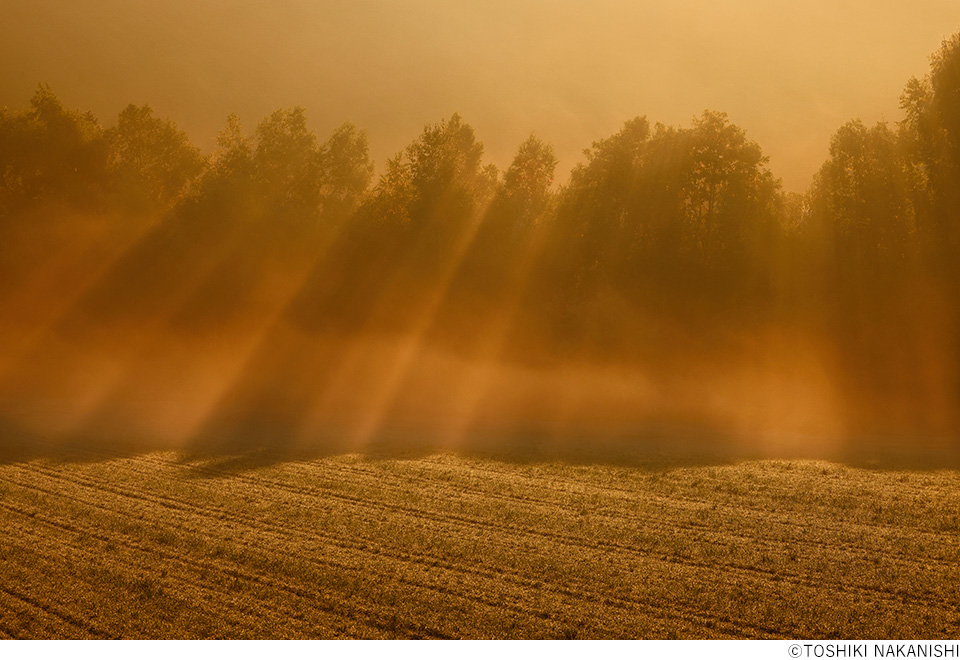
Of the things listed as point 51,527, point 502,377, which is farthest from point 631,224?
point 51,527

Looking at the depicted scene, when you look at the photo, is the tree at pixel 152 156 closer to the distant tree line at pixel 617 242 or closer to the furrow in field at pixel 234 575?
the distant tree line at pixel 617 242

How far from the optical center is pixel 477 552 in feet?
27.8

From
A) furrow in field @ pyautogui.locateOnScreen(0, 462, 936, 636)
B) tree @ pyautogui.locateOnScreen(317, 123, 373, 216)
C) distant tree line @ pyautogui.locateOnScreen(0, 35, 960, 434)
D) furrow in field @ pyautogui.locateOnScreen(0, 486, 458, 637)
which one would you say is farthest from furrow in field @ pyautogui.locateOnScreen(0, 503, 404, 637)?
tree @ pyautogui.locateOnScreen(317, 123, 373, 216)

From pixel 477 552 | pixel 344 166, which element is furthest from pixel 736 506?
pixel 344 166

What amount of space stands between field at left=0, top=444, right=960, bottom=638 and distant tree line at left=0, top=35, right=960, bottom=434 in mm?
11097

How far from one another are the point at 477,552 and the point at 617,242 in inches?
714

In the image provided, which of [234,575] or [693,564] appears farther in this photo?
[693,564]

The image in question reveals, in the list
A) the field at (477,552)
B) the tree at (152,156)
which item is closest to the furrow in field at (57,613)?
the field at (477,552)

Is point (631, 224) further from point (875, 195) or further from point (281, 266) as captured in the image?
point (281, 266)

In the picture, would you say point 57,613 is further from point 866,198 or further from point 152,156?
point 152,156

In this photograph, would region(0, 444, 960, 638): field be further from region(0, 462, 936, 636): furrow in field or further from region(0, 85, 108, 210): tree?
region(0, 85, 108, 210): tree

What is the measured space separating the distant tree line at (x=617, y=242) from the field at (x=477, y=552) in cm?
1110

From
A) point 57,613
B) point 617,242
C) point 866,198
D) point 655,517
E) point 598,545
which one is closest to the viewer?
point 57,613

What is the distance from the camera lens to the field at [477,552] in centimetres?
679
